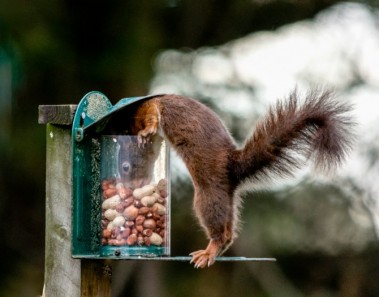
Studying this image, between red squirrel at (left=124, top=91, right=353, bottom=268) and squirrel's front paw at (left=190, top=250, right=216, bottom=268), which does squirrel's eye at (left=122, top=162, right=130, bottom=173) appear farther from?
squirrel's front paw at (left=190, top=250, right=216, bottom=268)

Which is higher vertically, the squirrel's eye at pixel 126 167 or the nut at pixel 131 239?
the squirrel's eye at pixel 126 167

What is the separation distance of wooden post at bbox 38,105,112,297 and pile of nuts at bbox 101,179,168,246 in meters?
0.11

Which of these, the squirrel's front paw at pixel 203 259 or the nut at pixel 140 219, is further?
the squirrel's front paw at pixel 203 259

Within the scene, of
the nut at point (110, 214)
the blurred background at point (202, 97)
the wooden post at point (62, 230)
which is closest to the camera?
the wooden post at point (62, 230)

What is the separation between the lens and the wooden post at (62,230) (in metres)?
2.88

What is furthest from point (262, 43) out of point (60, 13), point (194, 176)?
point (194, 176)

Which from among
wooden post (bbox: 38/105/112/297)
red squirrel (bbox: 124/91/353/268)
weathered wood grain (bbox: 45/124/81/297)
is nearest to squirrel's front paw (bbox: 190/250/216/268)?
red squirrel (bbox: 124/91/353/268)

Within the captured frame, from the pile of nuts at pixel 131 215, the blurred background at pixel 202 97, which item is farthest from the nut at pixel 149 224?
the blurred background at pixel 202 97

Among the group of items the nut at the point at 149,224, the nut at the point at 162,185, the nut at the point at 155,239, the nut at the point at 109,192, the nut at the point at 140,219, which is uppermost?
the nut at the point at 162,185

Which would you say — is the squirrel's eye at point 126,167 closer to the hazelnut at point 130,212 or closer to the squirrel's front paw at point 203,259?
the hazelnut at point 130,212

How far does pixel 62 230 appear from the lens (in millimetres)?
2916

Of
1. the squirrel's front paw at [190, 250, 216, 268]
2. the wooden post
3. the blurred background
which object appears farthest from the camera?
the blurred background

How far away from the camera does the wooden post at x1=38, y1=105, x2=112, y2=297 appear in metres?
2.88

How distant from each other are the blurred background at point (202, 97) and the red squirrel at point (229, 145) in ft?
9.81
